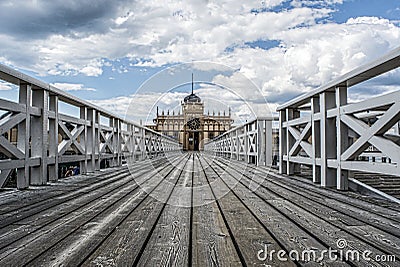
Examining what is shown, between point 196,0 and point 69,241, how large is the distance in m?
4.28

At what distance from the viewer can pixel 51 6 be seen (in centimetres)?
485

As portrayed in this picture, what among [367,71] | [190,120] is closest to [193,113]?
[190,120]

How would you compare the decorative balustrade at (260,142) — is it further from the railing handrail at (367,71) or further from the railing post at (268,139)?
the railing handrail at (367,71)

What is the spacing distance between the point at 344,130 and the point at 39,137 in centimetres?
260

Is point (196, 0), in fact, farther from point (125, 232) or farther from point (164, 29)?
point (125, 232)

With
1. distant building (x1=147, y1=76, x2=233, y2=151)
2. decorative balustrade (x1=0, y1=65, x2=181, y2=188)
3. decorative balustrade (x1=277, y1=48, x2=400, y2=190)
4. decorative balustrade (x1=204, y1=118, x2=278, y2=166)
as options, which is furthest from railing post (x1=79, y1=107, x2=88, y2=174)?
distant building (x1=147, y1=76, x2=233, y2=151)

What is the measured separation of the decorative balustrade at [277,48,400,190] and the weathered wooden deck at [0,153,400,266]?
302 mm

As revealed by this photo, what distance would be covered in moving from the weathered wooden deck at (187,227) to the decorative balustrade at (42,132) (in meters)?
0.34

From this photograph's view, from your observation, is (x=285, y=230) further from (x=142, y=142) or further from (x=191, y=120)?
(x=191, y=120)

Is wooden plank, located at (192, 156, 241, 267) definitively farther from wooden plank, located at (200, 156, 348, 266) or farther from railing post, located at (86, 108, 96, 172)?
railing post, located at (86, 108, 96, 172)

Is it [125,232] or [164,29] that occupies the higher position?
[164,29]

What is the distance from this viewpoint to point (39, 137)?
3115mm

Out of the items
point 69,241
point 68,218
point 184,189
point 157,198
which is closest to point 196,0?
point 184,189

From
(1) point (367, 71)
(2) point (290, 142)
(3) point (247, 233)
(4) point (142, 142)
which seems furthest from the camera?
(4) point (142, 142)
